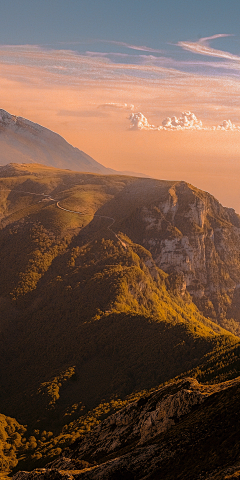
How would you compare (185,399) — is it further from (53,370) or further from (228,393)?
(53,370)

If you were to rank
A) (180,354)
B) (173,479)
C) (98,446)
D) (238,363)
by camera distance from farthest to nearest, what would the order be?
(180,354) < (238,363) < (98,446) < (173,479)

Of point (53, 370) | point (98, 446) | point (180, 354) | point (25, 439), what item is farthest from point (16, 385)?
point (98, 446)

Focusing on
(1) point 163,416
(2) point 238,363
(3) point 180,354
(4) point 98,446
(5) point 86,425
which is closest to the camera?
(1) point 163,416

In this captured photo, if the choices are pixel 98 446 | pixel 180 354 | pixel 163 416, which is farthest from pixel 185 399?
pixel 180 354

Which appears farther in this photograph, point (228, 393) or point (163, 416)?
point (163, 416)

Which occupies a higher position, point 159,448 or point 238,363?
point 238,363

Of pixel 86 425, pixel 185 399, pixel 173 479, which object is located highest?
pixel 185 399

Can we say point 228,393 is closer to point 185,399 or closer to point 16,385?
point 185,399
